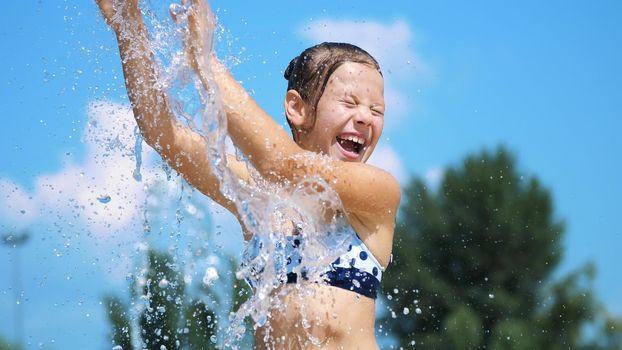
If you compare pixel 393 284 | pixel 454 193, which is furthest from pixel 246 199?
pixel 454 193

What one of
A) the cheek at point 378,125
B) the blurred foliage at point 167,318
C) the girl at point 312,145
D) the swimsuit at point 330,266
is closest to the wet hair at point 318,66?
→ the girl at point 312,145

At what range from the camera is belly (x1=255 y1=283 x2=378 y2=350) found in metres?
4.08

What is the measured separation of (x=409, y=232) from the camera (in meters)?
25.9

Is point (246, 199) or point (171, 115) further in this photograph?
point (171, 115)

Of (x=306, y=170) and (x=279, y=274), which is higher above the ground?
(x=306, y=170)

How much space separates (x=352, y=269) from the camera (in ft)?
13.9

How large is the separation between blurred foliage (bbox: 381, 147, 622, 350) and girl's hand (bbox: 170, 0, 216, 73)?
63.8 feet

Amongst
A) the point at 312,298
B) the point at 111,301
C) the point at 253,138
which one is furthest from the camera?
the point at 111,301

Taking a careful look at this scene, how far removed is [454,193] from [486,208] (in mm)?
958

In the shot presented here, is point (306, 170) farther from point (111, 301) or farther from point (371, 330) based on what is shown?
point (111, 301)

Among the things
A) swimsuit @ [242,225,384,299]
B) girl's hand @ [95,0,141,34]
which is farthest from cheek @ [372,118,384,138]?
girl's hand @ [95,0,141,34]

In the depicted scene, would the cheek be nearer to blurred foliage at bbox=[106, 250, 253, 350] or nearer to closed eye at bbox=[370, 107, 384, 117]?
closed eye at bbox=[370, 107, 384, 117]

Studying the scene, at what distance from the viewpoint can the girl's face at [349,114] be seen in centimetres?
438

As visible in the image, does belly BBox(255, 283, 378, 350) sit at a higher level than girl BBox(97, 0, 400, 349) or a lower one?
lower
